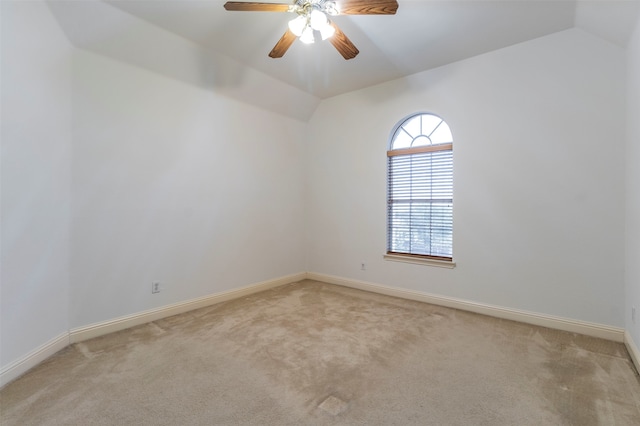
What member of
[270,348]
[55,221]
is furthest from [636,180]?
[55,221]

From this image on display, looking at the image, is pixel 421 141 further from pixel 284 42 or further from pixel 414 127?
pixel 284 42

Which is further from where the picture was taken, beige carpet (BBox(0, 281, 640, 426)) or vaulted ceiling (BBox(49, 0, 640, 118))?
vaulted ceiling (BBox(49, 0, 640, 118))

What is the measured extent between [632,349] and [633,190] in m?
1.26

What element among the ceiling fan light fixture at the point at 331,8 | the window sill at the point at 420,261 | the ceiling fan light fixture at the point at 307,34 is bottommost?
the window sill at the point at 420,261

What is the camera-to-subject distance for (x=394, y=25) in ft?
9.25

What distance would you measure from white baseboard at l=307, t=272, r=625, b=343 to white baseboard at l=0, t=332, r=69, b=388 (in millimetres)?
3276

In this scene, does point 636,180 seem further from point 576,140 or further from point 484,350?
point 484,350

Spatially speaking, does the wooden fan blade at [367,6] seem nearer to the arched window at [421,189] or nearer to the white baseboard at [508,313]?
the arched window at [421,189]

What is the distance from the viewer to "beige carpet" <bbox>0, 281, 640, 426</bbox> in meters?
1.71

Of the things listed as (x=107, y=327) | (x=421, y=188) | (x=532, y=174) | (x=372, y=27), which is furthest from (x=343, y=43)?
(x=107, y=327)

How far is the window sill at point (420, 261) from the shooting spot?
3594mm

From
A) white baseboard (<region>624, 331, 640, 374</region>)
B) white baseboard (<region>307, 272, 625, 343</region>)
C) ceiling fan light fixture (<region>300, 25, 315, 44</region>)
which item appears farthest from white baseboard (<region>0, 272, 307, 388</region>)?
white baseboard (<region>624, 331, 640, 374</region>)

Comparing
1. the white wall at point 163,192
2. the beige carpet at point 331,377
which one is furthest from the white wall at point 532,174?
the white wall at point 163,192

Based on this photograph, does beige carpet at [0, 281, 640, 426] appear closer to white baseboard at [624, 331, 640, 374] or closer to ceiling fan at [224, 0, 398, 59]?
white baseboard at [624, 331, 640, 374]
